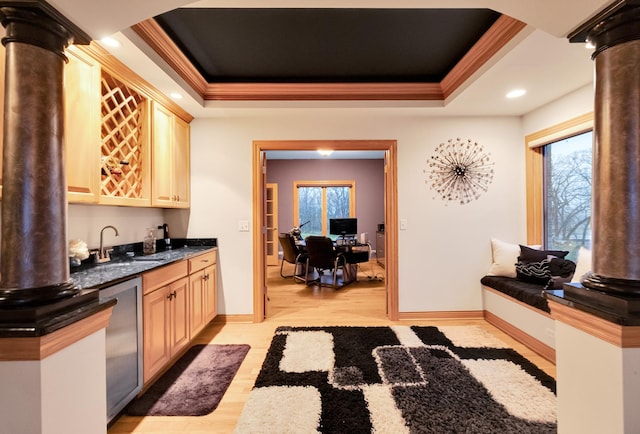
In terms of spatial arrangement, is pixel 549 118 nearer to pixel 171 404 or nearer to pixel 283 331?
pixel 283 331

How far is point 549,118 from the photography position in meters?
3.00

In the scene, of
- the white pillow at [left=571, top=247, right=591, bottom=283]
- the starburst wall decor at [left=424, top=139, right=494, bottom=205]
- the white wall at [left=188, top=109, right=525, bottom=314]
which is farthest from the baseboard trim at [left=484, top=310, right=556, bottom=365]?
the starburst wall decor at [left=424, top=139, right=494, bottom=205]

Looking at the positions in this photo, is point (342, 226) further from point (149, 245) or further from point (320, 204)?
point (149, 245)

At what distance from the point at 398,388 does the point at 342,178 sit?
578 cm

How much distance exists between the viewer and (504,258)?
10.6 ft

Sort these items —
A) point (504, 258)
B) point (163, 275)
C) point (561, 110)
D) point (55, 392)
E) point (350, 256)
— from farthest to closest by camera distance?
point (350, 256), point (504, 258), point (561, 110), point (163, 275), point (55, 392)

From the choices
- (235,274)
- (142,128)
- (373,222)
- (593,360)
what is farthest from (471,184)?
(373,222)

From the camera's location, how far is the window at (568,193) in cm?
280

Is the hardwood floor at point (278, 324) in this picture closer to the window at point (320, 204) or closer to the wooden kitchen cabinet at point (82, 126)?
the wooden kitchen cabinet at point (82, 126)

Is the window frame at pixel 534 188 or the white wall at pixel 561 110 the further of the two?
the window frame at pixel 534 188

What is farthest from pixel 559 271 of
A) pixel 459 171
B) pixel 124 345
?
pixel 124 345

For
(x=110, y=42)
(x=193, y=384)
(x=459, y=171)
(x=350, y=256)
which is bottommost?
(x=193, y=384)

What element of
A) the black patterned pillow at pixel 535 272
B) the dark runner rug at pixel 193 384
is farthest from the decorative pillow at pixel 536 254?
the dark runner rug at pixel 193 384

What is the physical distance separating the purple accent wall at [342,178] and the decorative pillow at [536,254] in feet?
14.3
